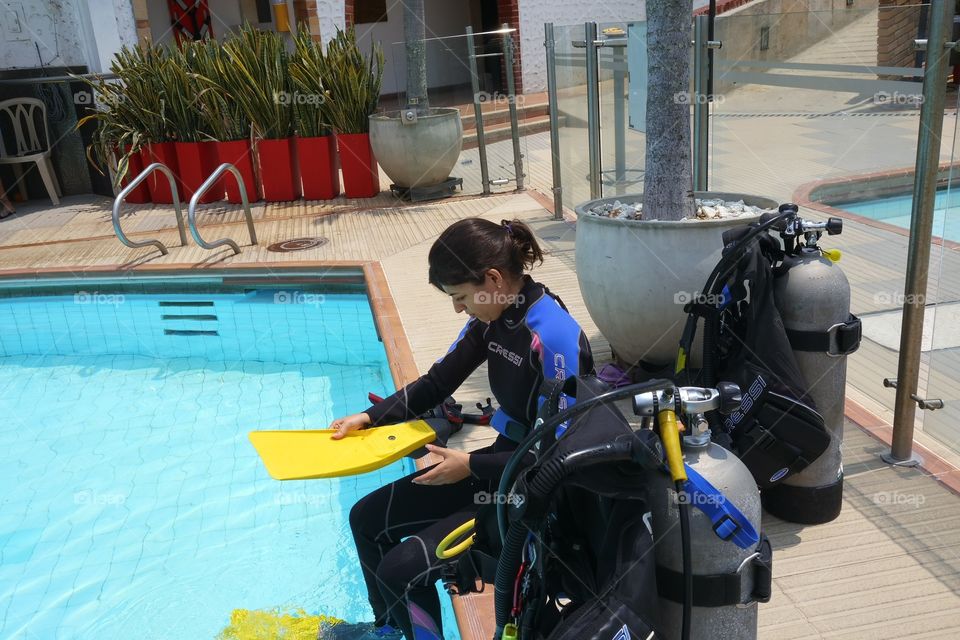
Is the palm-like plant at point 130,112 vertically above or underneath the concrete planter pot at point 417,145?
above

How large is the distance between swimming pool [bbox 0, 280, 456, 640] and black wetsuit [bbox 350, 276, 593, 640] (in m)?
1.02

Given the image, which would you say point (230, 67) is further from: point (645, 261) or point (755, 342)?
point (755, 342)

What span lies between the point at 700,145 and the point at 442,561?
337cm

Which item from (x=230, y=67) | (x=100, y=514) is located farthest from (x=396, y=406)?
(x=230, y=67)

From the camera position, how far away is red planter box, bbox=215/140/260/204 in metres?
9.41

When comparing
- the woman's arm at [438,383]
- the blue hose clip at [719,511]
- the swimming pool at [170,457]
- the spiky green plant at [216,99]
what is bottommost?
the swimming pool at [170,457]

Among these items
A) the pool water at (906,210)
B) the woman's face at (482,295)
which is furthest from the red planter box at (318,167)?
the woman's face at (482,295)

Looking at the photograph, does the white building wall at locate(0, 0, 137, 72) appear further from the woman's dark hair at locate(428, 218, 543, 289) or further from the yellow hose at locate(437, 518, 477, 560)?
the yellow hose at locate(437, 518, 477, 560)

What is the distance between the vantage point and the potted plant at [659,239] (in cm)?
370

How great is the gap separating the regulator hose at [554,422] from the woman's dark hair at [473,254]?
0.92m

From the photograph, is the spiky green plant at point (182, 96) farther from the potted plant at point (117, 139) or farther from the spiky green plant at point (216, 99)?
the potted plant at point (117, 139)

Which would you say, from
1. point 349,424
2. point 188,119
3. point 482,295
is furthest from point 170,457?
point 188,119

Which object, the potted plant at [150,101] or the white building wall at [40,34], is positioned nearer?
the potted plant at [150,101]

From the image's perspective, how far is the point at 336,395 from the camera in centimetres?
552
